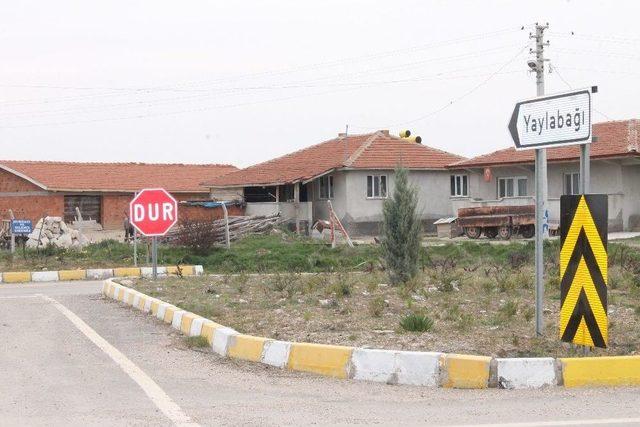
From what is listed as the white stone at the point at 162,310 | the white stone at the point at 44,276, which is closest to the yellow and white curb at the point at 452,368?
the white stone at the point at 162,310

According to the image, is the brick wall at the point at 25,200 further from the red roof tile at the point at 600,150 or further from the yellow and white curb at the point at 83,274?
the yellow and white curb at the point at 83,274

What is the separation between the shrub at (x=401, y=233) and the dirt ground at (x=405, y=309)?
346 mm

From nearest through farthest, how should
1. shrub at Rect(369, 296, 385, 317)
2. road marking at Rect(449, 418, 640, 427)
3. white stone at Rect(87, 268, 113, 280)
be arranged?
road marking at Rect(449, 418, 640, 427)
shrub at Rect(369, 296, 385, 317)
white stone at Rect(87, 268, 113, 280)

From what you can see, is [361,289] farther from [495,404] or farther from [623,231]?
[623,231]

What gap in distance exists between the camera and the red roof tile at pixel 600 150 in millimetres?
33844

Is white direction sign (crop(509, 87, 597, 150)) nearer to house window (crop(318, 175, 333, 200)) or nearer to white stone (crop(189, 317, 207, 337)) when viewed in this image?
white stone (crop(189, 317, 207, 337))

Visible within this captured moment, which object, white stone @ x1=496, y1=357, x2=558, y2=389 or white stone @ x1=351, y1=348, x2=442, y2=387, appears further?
white stone @ x1=351, y1=348, x2=442, y2=387

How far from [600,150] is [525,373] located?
28.3 meters

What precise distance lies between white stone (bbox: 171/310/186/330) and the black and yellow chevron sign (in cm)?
529

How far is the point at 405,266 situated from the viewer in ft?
51.3

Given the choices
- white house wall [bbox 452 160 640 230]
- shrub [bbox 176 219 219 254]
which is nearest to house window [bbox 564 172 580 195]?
white house wall [bbox 452 160 640 230]

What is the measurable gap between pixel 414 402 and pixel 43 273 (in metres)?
18.0

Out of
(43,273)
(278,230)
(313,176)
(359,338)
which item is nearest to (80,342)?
(359,338)

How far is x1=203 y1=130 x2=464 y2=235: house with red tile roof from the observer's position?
41.9 metres
